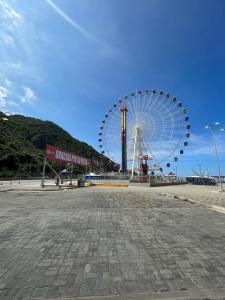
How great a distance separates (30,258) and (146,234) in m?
3.34

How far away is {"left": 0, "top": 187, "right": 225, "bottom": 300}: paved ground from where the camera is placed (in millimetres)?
3885

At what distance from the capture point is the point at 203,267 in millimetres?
4684

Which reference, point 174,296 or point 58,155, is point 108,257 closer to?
point 174,296

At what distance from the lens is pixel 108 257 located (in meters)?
5.21

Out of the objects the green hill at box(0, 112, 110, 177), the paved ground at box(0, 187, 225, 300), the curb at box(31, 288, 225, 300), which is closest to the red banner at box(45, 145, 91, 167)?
the paved ground at box(0, 187, 225, 300)

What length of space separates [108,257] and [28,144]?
111543 millimetres

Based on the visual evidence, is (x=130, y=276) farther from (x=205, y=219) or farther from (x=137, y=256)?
(x=205, y=219)

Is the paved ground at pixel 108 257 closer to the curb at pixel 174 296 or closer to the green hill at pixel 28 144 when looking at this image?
the curb at pixel 174 296

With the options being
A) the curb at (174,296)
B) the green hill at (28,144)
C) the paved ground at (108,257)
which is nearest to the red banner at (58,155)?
the paved ground at (108,257)

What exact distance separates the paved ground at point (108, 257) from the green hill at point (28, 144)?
61.9 metres

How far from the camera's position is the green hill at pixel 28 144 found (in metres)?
77.8

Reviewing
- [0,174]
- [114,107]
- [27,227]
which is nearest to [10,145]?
[0,174]

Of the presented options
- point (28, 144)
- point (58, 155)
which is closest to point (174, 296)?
point (58, 155)

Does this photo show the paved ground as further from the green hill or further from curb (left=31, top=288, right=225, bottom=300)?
the green hill
